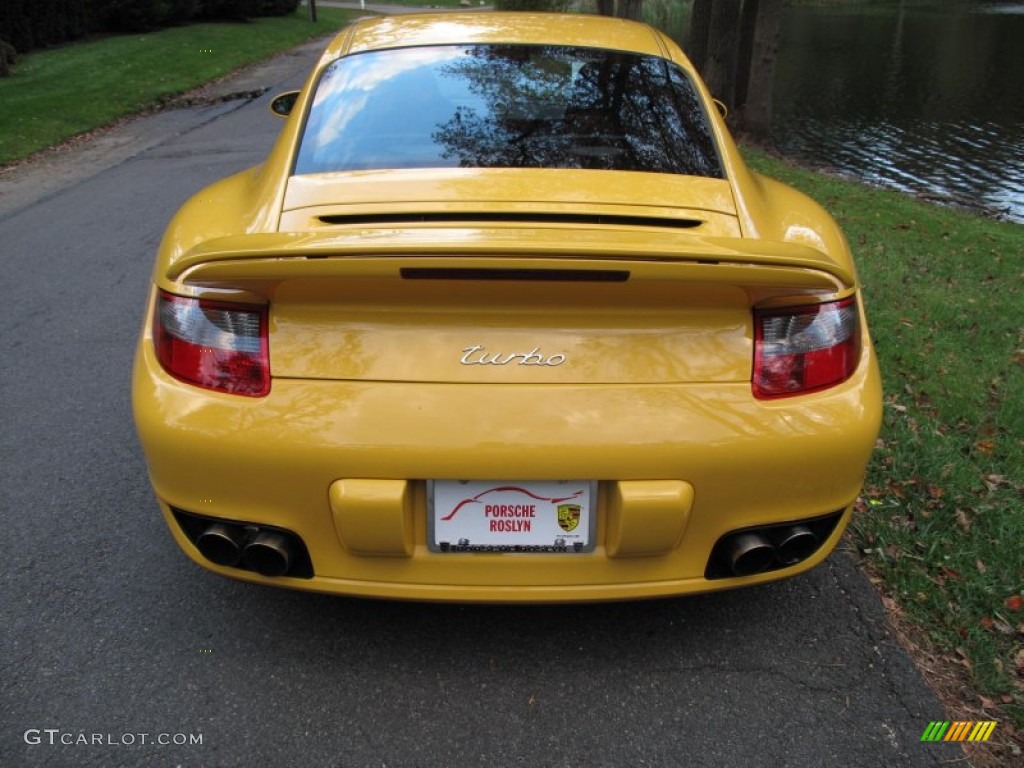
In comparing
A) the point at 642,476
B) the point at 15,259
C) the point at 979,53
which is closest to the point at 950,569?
the point at 642,476

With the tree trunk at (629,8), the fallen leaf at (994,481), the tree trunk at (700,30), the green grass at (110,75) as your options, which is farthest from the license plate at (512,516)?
the tree trunk at (629,8)

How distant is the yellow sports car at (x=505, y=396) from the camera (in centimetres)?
189

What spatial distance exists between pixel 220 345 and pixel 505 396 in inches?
28.2

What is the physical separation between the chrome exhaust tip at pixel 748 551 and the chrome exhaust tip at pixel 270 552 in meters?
1.12

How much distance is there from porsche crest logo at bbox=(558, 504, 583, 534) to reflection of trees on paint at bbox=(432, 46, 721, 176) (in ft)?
3.46

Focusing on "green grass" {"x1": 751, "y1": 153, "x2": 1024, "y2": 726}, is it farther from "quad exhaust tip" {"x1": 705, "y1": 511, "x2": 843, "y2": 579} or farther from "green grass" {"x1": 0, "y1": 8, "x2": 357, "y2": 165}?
"green grass" {"x1": 0, "y1": 8, "x2": 357, "y2": 165}

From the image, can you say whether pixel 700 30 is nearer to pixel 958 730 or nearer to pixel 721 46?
pixel 721 46

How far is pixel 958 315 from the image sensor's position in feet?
17.1

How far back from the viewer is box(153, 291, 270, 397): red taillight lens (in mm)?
1995

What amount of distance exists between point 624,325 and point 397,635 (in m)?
1.18

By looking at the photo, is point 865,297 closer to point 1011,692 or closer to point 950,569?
point 950,569

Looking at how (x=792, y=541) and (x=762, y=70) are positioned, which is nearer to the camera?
(x=792, y=541)

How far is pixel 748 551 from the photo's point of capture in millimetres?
2080

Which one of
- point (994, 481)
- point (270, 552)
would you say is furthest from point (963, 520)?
point (270, 552)
